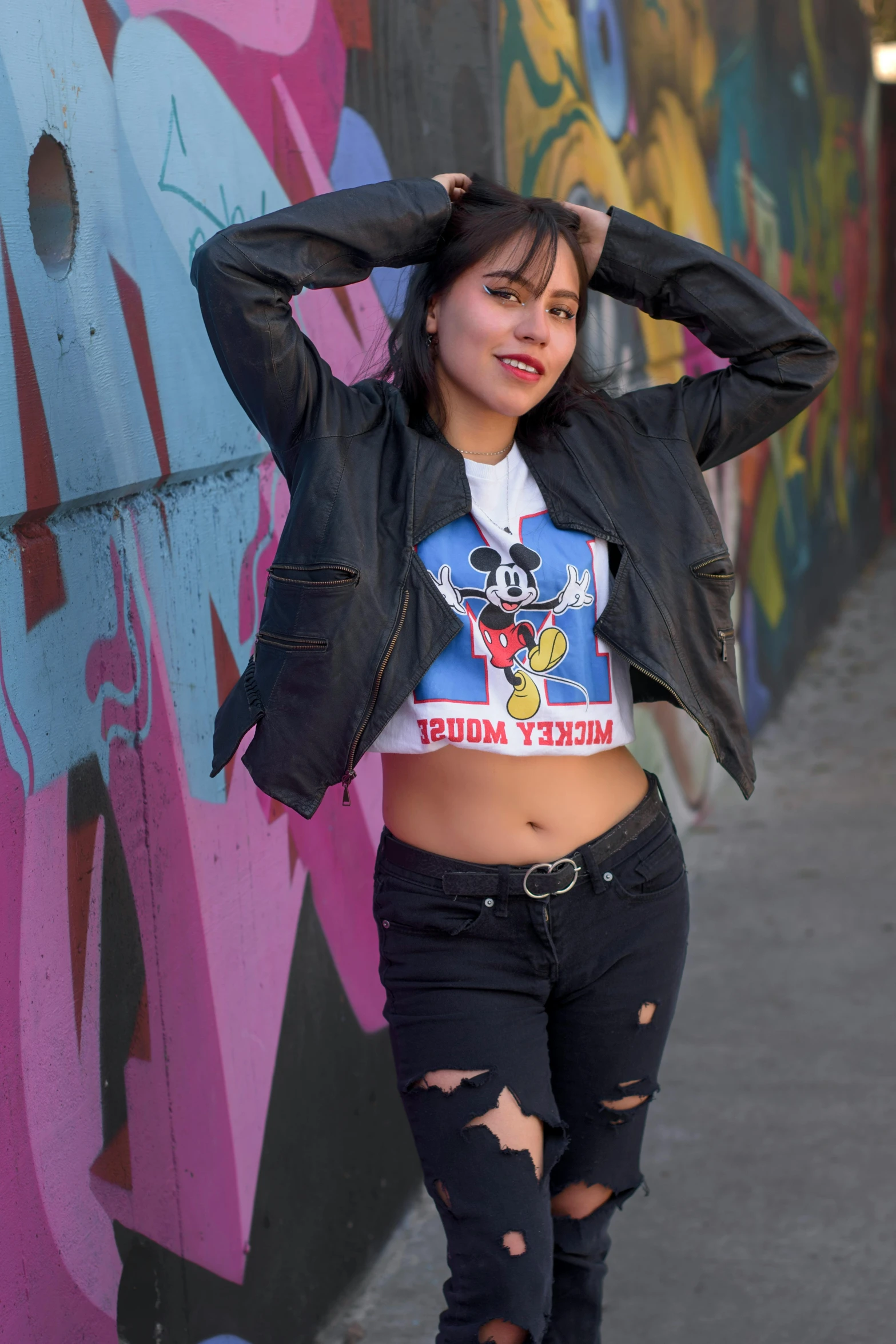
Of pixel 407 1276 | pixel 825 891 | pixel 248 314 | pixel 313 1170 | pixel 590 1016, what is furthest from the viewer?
pixel 825 891

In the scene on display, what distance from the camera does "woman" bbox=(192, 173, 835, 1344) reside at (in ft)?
7.36

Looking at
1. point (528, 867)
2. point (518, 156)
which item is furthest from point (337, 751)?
point (518, 156)

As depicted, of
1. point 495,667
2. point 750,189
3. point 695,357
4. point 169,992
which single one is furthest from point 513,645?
point 750,189

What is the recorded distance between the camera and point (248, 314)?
2.14m

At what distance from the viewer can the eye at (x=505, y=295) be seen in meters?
2.37

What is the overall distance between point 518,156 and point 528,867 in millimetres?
2685

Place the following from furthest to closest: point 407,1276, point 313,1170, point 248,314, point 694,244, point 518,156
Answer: point 518,156 < point 407,1276 < point 313,1170 < point 694,244 < point 248,314

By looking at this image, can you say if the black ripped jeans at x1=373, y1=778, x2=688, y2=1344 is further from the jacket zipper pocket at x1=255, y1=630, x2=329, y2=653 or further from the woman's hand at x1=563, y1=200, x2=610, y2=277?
the woman's hand at x1=563, y1=200, x2=610, y2=277

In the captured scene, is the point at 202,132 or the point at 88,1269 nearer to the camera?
the point at 88,1269

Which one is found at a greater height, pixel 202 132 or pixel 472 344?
pixel 202 132

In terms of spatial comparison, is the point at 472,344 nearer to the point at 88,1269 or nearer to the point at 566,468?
the point at 566,468

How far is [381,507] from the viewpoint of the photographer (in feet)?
7.61

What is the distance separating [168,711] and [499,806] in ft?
1.95

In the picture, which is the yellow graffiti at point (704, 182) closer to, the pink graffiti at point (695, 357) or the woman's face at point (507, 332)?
the pink graffiti at point (695, 357)
